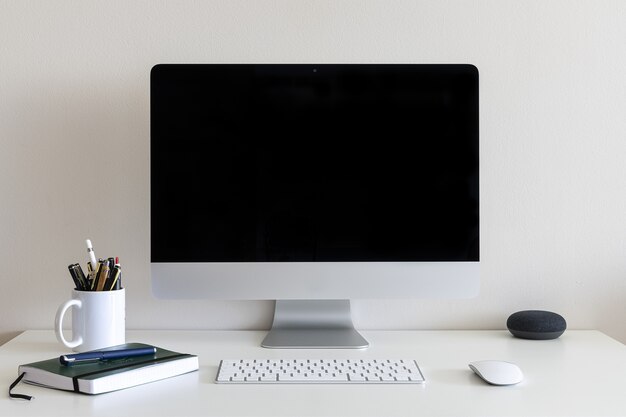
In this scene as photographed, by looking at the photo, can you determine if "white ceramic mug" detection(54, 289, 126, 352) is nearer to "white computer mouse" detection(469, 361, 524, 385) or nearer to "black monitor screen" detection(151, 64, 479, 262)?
"black monitor screen" detection(151, 64, 479, 262)

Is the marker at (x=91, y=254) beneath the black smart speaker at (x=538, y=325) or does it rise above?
above

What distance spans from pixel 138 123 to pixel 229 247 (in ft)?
1.32

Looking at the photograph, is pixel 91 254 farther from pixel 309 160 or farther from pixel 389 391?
pixel 389 391

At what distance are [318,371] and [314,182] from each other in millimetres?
390

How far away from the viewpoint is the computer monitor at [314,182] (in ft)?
4.50

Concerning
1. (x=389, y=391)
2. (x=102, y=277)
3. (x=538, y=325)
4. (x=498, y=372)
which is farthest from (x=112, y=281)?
(x=538, y=325)

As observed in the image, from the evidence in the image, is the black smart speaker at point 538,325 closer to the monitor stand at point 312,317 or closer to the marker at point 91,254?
the monitor stand at point 312,317

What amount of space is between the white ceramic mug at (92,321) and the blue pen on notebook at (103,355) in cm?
15

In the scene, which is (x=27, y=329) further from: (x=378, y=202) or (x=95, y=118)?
(x=378, y=202)

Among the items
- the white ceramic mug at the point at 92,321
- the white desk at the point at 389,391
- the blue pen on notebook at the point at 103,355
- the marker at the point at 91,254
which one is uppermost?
the marker at the point at 91,254

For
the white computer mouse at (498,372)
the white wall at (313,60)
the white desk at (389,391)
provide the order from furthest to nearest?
1. the white wall at (313,60)
2. the white computer mouse at (498,372)
3. the white desk at (389,391)

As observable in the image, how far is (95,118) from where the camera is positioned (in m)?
1.57

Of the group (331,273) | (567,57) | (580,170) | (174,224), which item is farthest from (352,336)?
(567,57)

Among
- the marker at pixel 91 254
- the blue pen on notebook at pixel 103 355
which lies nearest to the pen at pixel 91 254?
the marker at pixel 91 254
